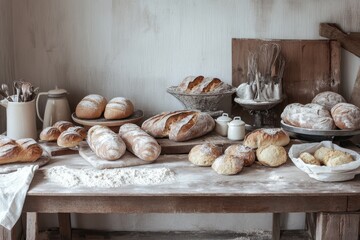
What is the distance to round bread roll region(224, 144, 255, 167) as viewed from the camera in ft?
6.37

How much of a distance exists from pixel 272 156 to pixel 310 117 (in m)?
0.30

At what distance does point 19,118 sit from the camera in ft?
7.06

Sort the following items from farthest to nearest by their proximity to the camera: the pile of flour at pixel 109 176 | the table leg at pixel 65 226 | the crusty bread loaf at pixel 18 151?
the table leg at pixel 65 226 < the crusty bread loaf at pixel 18 151 < the pile of flour at pixel 109 176

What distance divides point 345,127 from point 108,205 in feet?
3.26

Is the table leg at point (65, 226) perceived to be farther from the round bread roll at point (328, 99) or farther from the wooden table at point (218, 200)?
the round bread roll at point (328, 99)

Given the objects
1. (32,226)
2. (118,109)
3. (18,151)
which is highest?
(118,109)

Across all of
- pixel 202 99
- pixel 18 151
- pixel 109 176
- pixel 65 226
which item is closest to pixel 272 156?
pixel 202 99

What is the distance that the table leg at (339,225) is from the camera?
69.1 inches

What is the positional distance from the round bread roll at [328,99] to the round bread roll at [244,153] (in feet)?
1.73

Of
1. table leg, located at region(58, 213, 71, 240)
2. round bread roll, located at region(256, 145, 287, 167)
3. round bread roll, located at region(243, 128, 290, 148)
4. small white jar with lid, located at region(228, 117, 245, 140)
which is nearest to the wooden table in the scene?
round bread roll, located at region(256, 145, 287, 167)

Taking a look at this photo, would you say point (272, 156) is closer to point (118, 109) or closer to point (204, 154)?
point (204, 154)

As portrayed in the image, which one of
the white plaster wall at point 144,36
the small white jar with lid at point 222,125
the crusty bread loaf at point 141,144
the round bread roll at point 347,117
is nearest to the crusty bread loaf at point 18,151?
the crusty bread loaf at point 141,144

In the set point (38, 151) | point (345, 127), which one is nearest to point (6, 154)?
point (38, 151)

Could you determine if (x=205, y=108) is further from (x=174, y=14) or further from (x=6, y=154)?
(x=6, y=154)
